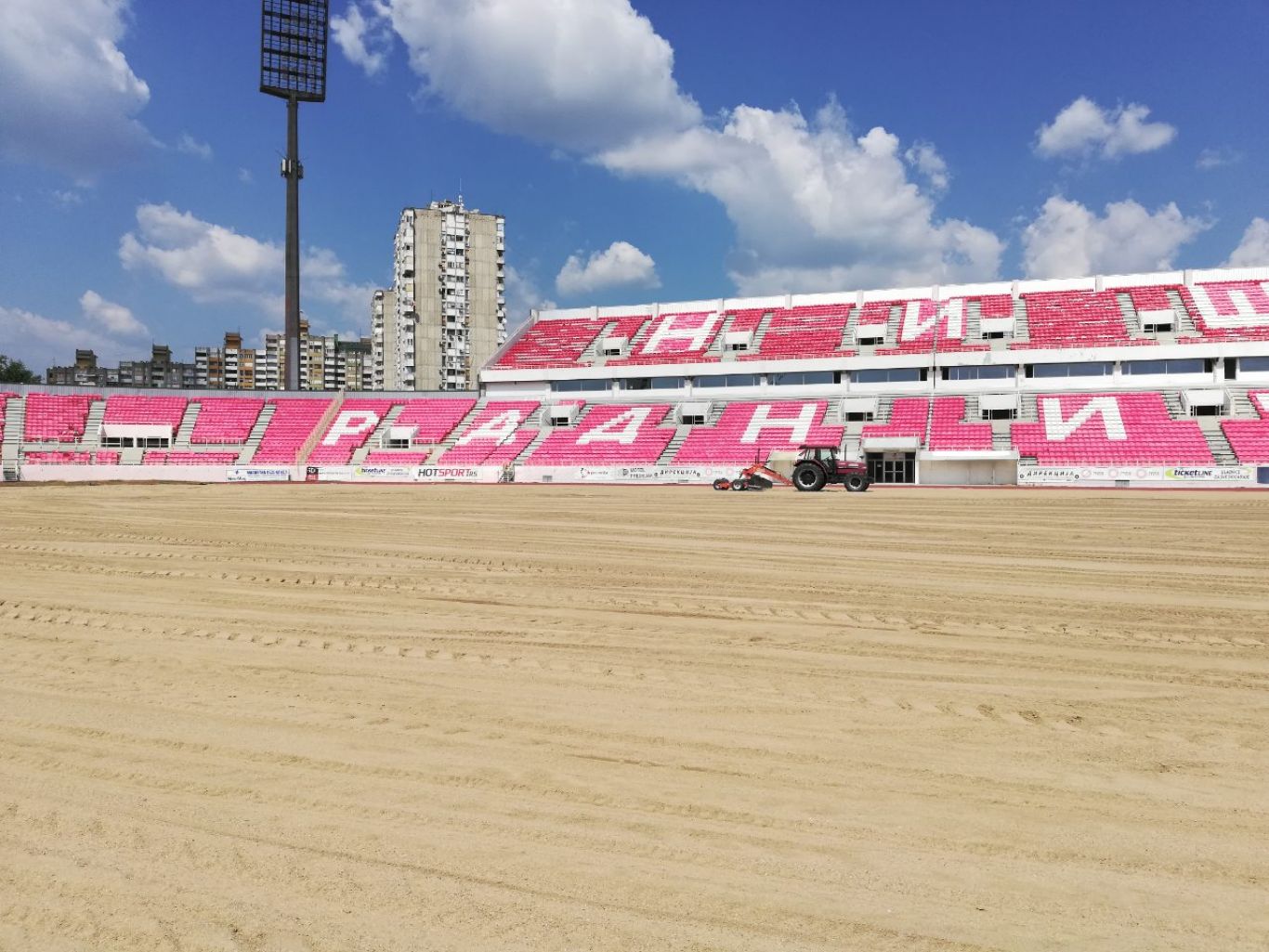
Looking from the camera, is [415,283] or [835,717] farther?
[415,283]

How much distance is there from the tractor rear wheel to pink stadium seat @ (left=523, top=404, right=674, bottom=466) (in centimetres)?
1232

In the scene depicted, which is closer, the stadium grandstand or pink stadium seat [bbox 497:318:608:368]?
the stadium grandstand

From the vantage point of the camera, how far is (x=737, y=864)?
123 inches

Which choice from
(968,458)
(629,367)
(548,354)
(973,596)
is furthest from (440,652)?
(548,354)

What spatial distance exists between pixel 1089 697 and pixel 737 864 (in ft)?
11.2

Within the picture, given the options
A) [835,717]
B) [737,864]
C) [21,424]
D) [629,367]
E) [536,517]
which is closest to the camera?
[737,864]

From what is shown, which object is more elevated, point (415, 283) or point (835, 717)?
point (415, 283)

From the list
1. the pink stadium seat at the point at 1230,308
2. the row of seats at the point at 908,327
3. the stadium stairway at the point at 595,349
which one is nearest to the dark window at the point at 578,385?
the stadium stairway at the point at 595,349

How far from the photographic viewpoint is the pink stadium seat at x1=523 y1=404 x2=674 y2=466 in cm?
4075

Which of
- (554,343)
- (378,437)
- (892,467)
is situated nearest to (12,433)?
(378,437)

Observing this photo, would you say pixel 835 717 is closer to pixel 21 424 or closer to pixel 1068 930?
pixel 1068 930

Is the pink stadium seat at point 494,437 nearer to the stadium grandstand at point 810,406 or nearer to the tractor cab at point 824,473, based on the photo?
the stadium grandstand at point 810,406

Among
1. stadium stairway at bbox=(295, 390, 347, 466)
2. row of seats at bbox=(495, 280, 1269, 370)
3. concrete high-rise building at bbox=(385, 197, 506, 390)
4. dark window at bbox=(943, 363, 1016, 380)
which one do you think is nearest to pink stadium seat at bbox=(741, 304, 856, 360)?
row of seats at bbox=(495, 280, 1269, 370)

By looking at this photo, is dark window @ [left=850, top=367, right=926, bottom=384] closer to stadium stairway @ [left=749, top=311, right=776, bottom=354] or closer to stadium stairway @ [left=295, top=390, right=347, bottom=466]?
stadium stairway @ [left=749, top=311, right=776, bottom=354]
